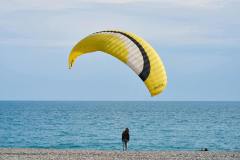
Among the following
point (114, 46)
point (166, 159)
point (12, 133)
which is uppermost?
point (12, 133)

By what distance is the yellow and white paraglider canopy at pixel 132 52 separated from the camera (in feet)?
71.3

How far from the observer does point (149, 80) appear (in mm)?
21766

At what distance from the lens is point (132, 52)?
73.3 feet

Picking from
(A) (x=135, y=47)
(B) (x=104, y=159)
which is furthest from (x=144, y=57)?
(B) (x=104, y=159)

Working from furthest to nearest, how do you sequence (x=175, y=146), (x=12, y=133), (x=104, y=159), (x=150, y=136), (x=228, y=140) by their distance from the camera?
(x=12, y=133) < (x=150, y=136) < (x=228, y=140) < (x=175, y=146) < (x=104, y=159)

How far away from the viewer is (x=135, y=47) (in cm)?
2239

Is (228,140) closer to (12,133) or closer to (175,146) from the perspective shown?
(175,146)

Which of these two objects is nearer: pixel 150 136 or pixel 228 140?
pixel 228 140

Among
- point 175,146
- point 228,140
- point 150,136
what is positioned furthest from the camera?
point 150,136

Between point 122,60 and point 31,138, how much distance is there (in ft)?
148

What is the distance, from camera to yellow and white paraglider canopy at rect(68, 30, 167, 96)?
21.7 metres

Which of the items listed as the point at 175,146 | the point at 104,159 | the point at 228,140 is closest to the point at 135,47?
the point at 104,159

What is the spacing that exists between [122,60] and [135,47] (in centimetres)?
67

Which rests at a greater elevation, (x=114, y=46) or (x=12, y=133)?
(x=12, y=133)
